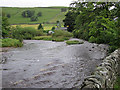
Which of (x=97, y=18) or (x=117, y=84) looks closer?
(x=117, y=84)

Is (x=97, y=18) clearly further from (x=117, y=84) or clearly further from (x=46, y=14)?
(x=46, y=14)

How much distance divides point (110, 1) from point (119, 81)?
326 inches

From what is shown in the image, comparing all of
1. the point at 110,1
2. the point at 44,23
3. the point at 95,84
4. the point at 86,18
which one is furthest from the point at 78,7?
the point at 44,23

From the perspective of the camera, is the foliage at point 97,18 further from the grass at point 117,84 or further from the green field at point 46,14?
the green field at point 46,14

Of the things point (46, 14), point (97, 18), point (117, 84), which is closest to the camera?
point (117, 84)

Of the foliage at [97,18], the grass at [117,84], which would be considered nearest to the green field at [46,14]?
the foliage at [97,18]

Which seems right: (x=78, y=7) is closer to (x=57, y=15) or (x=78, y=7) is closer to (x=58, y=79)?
(x=58, y=79)

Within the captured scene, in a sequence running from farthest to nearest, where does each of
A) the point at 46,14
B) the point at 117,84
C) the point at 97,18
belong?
the point at 46,14
the point at 97,18
the point at 117,84

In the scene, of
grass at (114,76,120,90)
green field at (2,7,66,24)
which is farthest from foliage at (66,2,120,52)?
green field at (2,7,66,24)

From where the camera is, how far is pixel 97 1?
549 inches

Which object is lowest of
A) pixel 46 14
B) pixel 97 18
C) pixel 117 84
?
pixel 117 84

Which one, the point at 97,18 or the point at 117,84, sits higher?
the point at 97,18

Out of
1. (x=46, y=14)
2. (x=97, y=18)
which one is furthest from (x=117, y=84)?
Result: (x=46, y=14)

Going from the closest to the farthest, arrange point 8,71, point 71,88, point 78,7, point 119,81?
point 119,81, point 71,88, point 8,71, point 78,7
